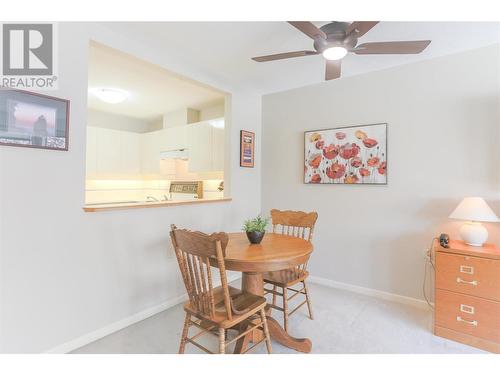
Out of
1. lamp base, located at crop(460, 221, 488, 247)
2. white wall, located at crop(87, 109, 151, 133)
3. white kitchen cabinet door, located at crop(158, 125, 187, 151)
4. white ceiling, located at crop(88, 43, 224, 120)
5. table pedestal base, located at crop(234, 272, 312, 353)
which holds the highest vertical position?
white ceiling, located at crop(88, 43, 224, 120)

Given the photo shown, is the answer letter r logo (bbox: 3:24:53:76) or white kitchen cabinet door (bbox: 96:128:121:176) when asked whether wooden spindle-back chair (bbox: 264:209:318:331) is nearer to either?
letter r logo (bbox: 3:24:53:76)

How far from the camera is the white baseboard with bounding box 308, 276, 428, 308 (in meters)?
2.59

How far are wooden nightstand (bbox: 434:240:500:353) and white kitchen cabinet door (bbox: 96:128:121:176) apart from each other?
4504 mm

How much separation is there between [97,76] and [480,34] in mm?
3695

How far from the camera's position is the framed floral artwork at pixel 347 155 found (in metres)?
2.78

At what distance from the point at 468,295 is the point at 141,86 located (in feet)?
12.9

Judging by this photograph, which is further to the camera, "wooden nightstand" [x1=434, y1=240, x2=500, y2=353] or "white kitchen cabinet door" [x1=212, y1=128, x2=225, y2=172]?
"white kitchen cabinet door" [x1=212, y1=128, x2=225, y2=172]

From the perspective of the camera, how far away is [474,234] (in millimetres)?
2107

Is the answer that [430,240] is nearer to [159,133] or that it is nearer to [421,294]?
[421,294]

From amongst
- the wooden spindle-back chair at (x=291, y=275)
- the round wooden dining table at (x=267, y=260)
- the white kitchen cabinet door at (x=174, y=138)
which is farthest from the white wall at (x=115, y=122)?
the round wooden dining table at (x=267, y=260)

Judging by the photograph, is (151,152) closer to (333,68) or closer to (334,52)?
(333,68)

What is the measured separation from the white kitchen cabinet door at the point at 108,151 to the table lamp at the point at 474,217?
4.58 metres

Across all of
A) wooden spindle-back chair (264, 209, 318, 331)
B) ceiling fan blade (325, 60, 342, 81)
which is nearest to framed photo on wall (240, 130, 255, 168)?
wooden spindle-back chair (264, 209, 318, 331)

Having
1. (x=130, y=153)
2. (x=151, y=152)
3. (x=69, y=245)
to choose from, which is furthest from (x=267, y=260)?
(x=130, y=153)
